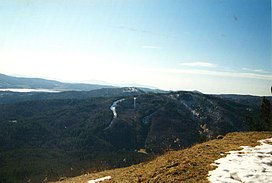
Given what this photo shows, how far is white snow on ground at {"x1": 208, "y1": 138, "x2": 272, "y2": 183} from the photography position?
1055cm

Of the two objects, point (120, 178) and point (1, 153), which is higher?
point (120, 178)

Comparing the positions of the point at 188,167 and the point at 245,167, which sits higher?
the point at 245,167

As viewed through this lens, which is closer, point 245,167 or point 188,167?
point 245,167

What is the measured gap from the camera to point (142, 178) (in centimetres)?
1332

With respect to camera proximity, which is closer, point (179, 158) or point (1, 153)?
point (179, 158)

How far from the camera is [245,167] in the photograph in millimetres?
11625

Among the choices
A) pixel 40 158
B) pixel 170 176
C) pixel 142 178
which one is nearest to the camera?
Answer: pixel 170 176

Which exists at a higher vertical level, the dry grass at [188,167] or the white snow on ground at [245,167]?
the white snow on ground at [245,167]

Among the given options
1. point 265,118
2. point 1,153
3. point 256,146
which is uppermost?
point 256,146

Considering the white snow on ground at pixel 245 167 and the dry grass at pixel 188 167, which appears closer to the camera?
the white snow on ground at pixel 245 167

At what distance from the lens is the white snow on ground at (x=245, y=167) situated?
10547 millimetres

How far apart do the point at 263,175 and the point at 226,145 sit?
220 inches

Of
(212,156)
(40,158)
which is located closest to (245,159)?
(212,156)

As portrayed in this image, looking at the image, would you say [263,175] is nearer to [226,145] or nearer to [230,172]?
[230,172]
